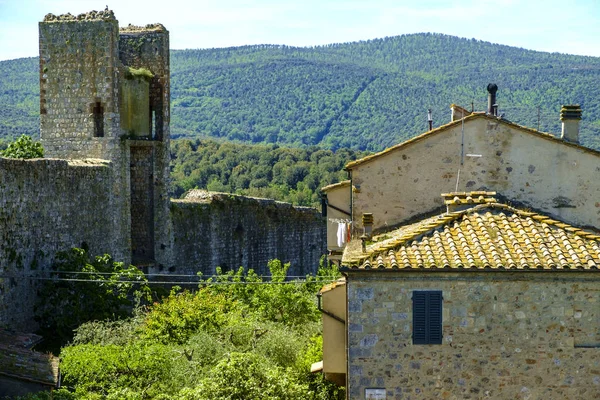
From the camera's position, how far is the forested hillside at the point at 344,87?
96500mm

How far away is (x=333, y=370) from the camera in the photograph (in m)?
17.8

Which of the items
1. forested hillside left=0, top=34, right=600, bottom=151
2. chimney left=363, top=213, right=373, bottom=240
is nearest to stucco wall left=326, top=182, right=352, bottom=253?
chimney left=363, top=213, right=373, bottom=240

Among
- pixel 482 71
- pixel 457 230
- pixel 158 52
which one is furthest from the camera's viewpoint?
pixel 482 71

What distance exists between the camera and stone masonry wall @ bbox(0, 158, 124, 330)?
23375mm

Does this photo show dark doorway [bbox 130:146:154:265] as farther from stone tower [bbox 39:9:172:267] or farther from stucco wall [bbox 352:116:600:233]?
stucco wall [bbox 352:116:600:233]

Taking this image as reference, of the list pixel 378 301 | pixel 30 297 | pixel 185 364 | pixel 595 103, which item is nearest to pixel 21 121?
pixel 595 103

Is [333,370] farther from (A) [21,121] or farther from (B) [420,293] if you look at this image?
(A) [21,121]

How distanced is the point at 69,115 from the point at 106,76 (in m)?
1.43

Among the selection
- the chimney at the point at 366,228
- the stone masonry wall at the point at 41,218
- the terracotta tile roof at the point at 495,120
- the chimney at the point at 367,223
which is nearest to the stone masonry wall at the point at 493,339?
the chimney at the point at 366,228

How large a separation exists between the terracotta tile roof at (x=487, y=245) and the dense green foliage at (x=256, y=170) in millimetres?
41774

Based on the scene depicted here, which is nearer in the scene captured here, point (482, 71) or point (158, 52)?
point (158, 52)

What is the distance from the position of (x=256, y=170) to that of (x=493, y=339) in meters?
51.0

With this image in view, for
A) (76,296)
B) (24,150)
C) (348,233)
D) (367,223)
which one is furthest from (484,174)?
(24,150)

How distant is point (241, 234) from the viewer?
37.2 metres
